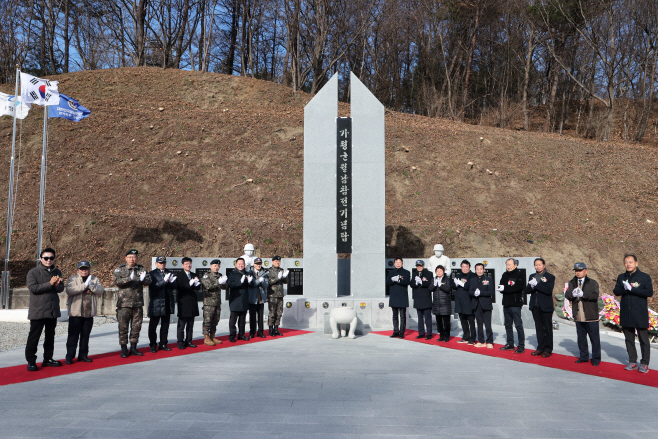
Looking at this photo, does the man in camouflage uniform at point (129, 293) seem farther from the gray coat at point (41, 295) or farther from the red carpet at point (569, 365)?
the red carpet at point (569, 365)

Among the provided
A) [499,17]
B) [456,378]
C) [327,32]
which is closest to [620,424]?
[456,378]

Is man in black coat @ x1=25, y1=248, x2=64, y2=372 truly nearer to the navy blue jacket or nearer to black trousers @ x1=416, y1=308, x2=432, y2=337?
the navy blue jacket

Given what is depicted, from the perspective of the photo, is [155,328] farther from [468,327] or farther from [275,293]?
[468,327]

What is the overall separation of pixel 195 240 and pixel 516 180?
16392mm

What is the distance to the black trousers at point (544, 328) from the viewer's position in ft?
26.2

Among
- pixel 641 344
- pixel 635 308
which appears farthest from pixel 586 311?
pixel 641 344

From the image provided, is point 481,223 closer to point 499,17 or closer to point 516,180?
point 516,180

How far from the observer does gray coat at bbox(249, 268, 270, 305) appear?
9820 millimetres

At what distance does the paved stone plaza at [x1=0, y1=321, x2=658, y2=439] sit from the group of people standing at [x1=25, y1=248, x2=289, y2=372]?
85cm

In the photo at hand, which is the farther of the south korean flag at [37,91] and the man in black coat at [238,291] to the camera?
the south korean flag at [37,91]

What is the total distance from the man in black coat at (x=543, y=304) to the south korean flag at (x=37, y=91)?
14.4m

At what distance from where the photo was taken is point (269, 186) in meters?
23.1

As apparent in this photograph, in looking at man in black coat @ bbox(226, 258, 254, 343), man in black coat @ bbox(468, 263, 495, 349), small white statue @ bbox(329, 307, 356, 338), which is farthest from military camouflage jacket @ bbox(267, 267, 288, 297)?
man in black coat @ bbox(468, 263, 495, 349)

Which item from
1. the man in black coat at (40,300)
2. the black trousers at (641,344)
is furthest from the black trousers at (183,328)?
the black trousers at (641,344)
